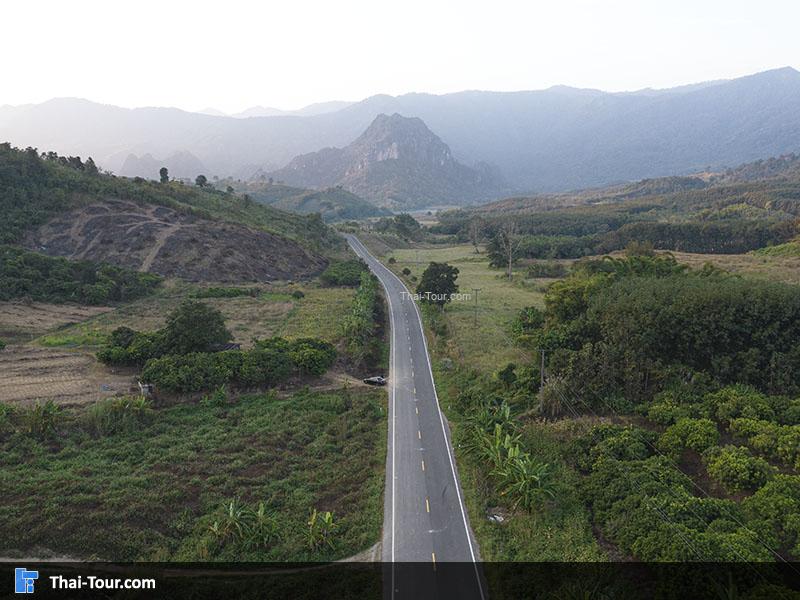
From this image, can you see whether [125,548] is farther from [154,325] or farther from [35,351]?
[154,325]

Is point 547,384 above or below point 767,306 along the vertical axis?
below

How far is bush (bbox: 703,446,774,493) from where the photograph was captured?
23766mm

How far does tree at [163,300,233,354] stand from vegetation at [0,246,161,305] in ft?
86.9

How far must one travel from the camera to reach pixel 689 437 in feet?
91.0

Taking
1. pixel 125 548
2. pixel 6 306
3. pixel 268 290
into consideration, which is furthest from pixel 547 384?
pixel 6 306

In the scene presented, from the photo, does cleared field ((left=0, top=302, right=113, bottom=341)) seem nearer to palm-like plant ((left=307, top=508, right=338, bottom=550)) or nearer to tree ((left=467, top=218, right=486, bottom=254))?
palm-like plant ((left=307, top=508, right=338, bottom=550))

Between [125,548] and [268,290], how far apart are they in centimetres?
5615

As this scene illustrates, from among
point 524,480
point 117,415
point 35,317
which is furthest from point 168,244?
point 524,480

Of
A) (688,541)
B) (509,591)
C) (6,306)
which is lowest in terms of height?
(509,591)

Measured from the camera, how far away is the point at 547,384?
3562cm

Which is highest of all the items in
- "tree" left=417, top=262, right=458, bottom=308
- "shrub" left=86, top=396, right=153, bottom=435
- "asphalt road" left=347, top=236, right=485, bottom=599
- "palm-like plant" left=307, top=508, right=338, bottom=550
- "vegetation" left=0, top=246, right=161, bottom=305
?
"vegetation" left=0, top=246, right=161, bottom=305

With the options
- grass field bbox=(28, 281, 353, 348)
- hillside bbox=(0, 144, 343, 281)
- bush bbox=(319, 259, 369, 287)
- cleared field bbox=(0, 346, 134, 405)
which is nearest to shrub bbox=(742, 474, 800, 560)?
grass field bbox=(28, 281, 353, 348)

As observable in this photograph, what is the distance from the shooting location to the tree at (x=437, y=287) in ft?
217

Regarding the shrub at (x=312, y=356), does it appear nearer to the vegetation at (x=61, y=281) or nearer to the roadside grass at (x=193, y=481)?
the roadside grass at (x=193, y=481)
